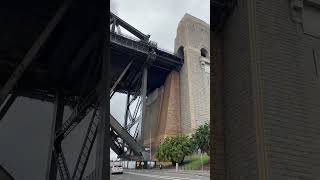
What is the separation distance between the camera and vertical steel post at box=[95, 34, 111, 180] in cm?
1041

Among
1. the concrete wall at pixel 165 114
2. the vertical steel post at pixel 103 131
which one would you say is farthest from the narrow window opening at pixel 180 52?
the vertical steel post at pixel 103 131

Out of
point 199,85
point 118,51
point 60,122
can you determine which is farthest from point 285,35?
point 199,85

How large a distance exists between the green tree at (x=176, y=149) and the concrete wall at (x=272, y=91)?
79.2 m

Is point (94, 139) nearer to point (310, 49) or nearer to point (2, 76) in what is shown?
point (2, 76)

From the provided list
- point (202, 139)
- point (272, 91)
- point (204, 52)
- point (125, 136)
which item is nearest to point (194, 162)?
point (202, 139)

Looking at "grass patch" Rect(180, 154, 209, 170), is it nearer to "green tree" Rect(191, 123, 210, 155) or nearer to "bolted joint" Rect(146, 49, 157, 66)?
"green tree" Rect(191, 123, 210, 155)

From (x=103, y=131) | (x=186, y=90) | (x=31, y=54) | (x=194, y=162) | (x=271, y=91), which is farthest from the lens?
(x=186, y=90)

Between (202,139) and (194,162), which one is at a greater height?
(202,139)

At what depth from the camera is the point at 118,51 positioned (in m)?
99.3

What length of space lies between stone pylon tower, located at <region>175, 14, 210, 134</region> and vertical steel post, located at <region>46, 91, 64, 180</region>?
90.7 meters

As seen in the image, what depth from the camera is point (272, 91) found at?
29.3 feet

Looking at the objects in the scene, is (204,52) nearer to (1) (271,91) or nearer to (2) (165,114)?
(2) (165,114)

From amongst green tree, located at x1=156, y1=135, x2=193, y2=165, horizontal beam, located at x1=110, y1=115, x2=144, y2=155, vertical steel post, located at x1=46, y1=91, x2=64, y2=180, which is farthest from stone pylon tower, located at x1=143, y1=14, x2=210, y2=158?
vertical steel post, located at x1=46, y1=91, x2=64, y2=180

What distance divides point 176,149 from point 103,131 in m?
79.1
